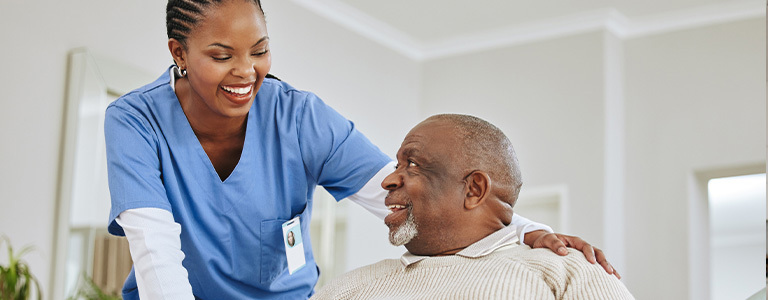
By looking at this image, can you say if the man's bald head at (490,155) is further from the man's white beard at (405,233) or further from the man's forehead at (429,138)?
the man's white beard at (405,233)

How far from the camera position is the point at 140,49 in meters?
3.64

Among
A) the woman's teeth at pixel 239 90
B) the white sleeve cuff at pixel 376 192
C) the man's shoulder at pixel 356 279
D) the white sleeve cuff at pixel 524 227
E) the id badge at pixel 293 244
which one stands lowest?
the man's shoulder at pixel 356 279

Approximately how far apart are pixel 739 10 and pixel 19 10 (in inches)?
138

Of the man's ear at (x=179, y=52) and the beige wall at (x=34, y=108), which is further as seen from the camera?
the beige wall at (x=34, y=108)

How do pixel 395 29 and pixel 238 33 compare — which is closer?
pixel 238 33

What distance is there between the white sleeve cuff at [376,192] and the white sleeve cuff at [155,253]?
412mm

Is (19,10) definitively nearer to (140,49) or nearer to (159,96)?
(140,49)

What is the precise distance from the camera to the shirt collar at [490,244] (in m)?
1.49

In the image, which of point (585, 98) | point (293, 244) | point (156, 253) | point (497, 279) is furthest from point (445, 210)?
point (585, 98)

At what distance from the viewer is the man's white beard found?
153 centimetres

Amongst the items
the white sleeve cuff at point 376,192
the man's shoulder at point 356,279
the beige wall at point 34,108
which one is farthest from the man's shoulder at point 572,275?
the beige wall at point 34,108

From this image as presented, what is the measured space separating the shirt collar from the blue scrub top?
0.30 m

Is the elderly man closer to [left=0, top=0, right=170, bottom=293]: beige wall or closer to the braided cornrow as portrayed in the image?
the braided cornrow

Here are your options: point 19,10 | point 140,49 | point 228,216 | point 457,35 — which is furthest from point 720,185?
point 228,216
